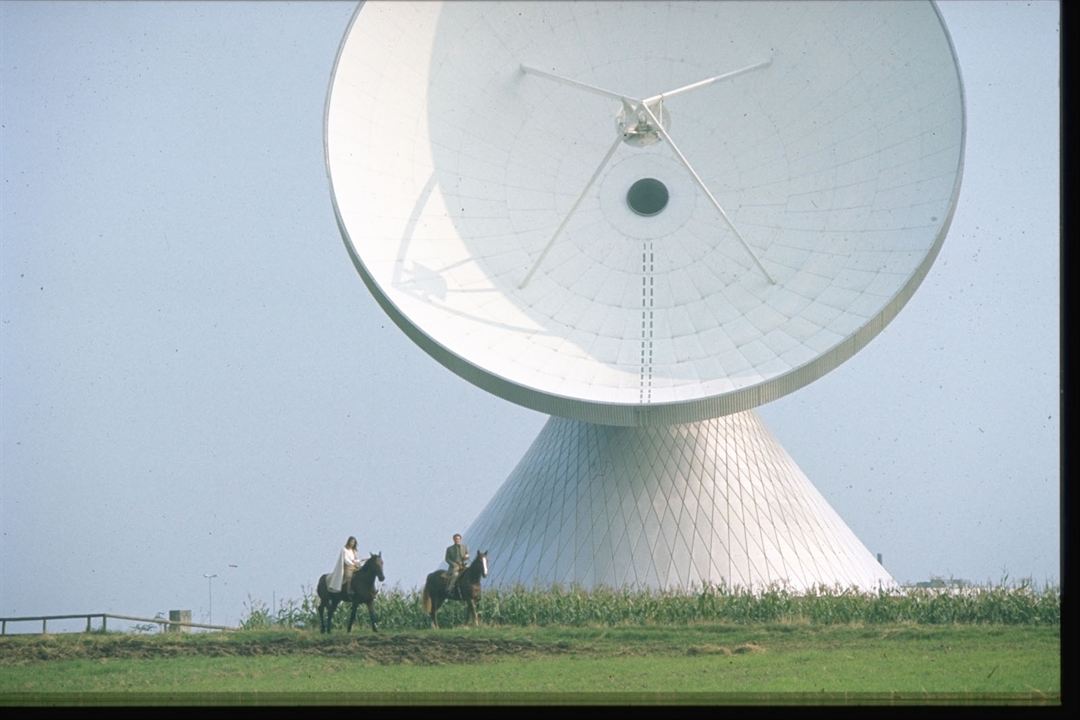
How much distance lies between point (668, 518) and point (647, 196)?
6.86m

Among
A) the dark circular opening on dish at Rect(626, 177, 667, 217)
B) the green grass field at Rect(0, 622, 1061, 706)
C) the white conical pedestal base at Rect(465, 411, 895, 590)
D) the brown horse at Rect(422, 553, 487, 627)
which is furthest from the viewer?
the dark circular opening on dish at Rect(626, 177, 667, 217)

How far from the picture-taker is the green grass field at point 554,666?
26578 millimetres

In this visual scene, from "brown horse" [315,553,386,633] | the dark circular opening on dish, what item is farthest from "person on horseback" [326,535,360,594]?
the dark circular opening on dish

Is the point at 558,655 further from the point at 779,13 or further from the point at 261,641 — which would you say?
the point at 779,13

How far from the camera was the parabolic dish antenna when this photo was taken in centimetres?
3506

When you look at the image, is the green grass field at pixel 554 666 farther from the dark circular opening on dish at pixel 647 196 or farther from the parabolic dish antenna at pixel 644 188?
the dark circular opening on dish at pixel 647 196

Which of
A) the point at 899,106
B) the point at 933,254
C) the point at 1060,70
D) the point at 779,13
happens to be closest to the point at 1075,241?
the point at 1060,70

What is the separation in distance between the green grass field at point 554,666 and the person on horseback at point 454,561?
0.82 m

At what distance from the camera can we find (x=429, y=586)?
3334 cm

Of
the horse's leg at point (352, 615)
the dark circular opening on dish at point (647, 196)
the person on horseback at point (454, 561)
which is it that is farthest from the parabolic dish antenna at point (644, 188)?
the horse's leg at point (352, 615)

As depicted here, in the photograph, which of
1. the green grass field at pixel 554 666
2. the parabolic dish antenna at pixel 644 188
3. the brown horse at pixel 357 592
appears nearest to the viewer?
the green grass field at pixel 554 666

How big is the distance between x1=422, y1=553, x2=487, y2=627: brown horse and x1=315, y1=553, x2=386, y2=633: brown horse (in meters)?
1.06

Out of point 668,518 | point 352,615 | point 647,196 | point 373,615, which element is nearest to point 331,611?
point 352,615

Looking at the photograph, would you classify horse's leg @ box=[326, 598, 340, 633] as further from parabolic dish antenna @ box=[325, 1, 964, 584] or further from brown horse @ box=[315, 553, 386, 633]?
parabolic dish antenna @ box=[325, 1, 964, 584]
